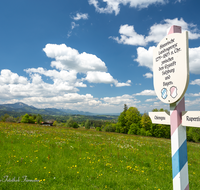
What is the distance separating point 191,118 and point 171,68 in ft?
3.67

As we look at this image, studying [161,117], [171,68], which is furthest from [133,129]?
[171,68]

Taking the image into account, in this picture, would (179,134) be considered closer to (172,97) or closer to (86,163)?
(172,97)

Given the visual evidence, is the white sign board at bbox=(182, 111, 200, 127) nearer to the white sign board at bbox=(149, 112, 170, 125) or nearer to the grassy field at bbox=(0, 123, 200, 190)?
the white sign board at bbox=(149, 112, 170, 125)

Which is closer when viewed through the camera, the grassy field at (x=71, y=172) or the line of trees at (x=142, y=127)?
the grassy field at (x=71, y=172)

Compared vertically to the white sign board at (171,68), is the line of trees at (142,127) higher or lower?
lower

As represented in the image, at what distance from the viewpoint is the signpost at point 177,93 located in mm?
2719

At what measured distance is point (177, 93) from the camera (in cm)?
280

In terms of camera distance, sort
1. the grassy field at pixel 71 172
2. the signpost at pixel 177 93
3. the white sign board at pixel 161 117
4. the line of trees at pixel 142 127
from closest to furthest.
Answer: the signpost at pixel 177 93 → the white sign board at pixel 161 117 → the grassy field at pixel 71 172 → the line of trees at pixel 142 127

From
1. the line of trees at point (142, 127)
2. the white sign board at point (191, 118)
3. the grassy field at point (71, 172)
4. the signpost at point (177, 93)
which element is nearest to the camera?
the white sign board at point (191, 118)

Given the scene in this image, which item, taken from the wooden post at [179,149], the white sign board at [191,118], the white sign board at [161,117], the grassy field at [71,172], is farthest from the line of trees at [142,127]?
the white sign board at [191,118]

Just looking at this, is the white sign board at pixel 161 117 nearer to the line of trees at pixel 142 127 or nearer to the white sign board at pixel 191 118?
the white sign board at pixel 191 118

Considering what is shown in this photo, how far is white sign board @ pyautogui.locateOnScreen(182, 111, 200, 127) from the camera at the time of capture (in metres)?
2.48

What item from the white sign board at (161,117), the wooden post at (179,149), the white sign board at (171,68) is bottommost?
the wooden post at (179,149)

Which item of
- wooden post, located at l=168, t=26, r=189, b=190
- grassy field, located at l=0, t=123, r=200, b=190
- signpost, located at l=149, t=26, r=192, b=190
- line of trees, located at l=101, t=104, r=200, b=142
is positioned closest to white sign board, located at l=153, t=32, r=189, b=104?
signpost, located at l=149, t=26, r=192, b=190
